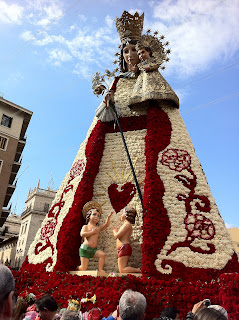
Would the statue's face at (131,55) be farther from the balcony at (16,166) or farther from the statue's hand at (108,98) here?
the balcony at (16,166)

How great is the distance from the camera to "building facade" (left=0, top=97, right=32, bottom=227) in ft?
82.8

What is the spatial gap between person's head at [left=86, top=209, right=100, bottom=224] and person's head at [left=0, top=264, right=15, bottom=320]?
6919 mm

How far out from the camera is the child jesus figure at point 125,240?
791 centimetres

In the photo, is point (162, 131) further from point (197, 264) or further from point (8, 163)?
point (8, 163)

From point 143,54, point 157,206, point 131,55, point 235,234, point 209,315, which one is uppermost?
point 131,55

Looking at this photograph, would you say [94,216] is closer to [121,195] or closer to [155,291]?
[121,195]

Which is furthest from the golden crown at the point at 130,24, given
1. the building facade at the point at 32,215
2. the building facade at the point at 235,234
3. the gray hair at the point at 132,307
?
the building facade at the point at 32,215

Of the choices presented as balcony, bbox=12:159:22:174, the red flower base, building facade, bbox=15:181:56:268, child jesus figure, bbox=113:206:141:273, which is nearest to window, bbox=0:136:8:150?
balcony, bbox=12:159:22:174

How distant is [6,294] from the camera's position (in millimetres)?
1741

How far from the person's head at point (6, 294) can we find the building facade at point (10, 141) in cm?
2433

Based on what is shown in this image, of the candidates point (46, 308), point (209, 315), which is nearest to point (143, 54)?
point (46, 308)

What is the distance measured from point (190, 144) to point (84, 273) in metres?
5.18

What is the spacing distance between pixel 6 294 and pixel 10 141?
2613 cm

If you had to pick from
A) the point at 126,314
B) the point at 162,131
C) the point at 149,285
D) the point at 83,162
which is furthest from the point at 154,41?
the point at 126,314
